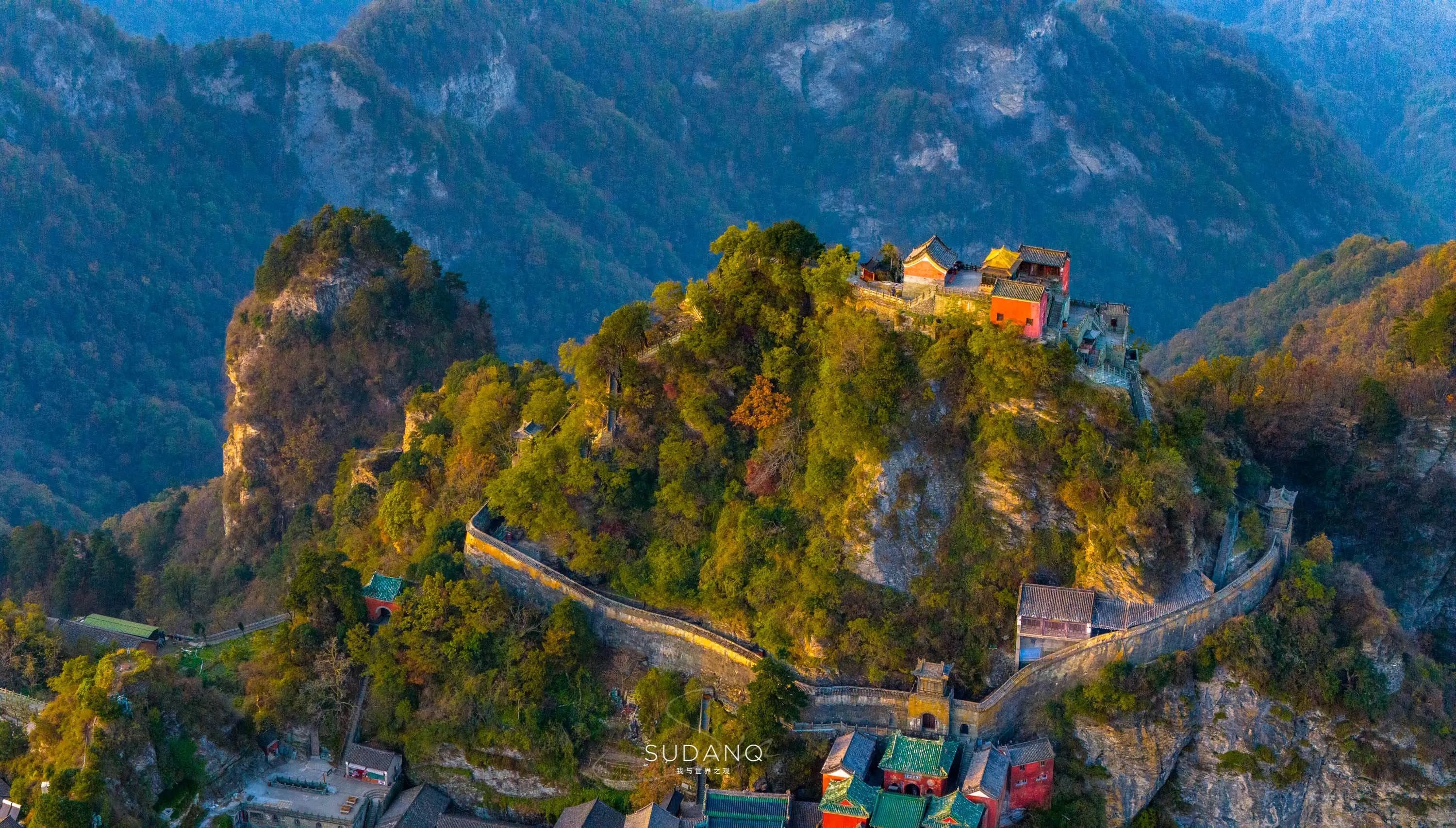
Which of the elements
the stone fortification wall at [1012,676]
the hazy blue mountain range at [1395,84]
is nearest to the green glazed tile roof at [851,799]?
A: the stone fortification wall at [1012,676]

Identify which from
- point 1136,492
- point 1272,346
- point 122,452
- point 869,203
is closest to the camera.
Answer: point 1136,492

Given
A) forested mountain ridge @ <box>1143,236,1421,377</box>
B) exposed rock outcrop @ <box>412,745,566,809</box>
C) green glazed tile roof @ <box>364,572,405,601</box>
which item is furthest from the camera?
forested mountain ridge @ <box>1143,236,1421,377</box>

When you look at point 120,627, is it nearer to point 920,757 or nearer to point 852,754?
point 852,754

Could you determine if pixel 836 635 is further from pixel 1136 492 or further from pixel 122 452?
pixel 122 452

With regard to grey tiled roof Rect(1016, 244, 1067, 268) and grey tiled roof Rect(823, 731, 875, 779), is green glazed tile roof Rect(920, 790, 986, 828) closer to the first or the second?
grey tiled roof Rect(823, 731, 875, 779)

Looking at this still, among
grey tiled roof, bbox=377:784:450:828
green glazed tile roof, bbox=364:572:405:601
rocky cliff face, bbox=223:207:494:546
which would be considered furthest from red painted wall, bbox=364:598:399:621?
rocky cliff face, bbox=223:207:494:546

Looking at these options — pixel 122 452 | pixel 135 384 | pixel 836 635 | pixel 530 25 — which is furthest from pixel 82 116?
pixel 836 635

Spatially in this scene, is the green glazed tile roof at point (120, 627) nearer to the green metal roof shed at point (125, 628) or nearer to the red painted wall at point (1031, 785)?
the green metal roof shed at point (125, 628)
